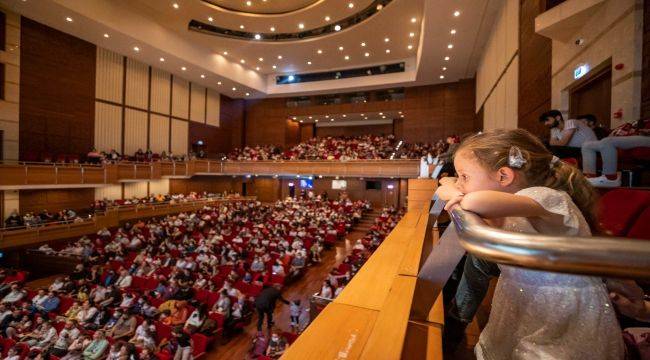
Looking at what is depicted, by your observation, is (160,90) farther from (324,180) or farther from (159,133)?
(324,180)

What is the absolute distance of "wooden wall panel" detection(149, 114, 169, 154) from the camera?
A: 18.7 metres

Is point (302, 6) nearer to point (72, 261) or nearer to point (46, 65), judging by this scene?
point (46, 65)

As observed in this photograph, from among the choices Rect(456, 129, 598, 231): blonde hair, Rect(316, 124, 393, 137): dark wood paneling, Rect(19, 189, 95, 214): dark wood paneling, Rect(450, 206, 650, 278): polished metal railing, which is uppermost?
Rect(316, 124, 393, 137): dark wood paneling

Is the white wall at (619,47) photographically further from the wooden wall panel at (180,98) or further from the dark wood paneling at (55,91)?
the wooden wall panel at (180,98)

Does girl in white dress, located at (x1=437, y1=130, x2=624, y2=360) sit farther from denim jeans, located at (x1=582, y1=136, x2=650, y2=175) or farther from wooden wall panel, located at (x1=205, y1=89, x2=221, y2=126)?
wooden wall panel, located at (x1=205, y1=89, x2=221, y2=126)

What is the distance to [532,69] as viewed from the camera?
7.02 meters

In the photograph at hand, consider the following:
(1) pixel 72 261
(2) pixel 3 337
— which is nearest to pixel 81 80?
(1) pixel 72 261

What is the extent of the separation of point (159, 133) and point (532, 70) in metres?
19.3

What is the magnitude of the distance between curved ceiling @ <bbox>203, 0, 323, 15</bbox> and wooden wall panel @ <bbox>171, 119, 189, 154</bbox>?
27.5ft

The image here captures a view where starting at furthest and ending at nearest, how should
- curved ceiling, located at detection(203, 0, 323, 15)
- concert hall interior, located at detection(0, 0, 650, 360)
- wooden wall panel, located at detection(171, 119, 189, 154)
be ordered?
wooden wall panel, located at detection(171, 119, 189, 154)
curved ceiling, located at detection(203, 0, 323, 15)
concert hall interior, located at detection(0, 0, 650, 360)

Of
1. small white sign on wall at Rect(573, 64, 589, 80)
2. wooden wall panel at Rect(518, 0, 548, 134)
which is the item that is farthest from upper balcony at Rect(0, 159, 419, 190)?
small white sign on wall at Rect(573, 64, 589, 80)

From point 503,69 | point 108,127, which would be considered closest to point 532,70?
point 503,69

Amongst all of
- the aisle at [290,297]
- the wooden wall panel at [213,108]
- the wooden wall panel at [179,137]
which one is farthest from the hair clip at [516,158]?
the wooden wall panel at [213,108]

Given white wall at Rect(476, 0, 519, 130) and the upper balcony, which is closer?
white wall at Rect(476, 0, 519, 130)
